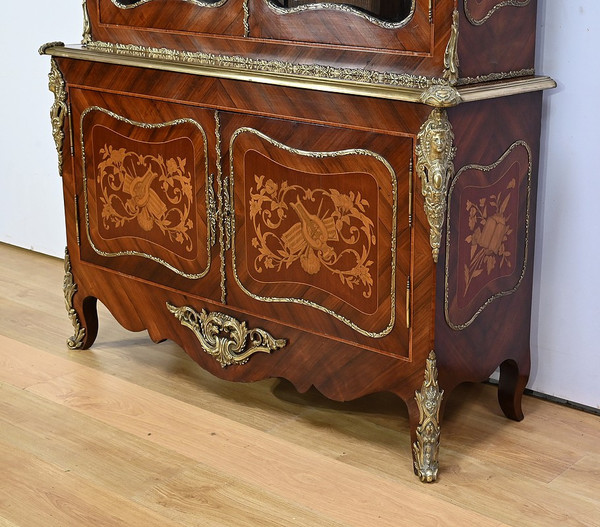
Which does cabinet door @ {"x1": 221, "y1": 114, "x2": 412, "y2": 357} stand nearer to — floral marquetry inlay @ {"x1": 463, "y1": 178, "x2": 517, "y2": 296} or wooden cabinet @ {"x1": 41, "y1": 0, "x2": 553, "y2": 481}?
wooden cabinet @ {"x1": 41, "y1": 0, "x2": 553, "y2": 481}

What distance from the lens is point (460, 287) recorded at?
2035 millimetres

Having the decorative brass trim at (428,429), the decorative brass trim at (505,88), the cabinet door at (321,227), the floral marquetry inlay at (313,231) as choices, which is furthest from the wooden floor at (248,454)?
the decorative brass trim at (505,88)

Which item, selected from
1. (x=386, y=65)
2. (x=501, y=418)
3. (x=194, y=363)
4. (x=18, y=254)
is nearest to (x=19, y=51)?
(x=18, y=254)

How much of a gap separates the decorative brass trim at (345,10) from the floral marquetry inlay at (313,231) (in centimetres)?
35

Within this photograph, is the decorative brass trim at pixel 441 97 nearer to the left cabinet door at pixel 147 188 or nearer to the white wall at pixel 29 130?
the left cabinet door at pixel 147 188

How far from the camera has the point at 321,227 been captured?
2.09 m

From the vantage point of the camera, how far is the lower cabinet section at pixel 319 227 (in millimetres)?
1961

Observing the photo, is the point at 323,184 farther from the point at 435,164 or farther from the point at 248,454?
the point at 248,454

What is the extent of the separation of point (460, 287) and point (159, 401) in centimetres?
86

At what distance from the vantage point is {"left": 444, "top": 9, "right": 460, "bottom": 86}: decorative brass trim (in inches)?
72.9

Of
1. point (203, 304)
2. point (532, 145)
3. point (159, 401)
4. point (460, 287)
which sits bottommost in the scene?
point (159, 401)

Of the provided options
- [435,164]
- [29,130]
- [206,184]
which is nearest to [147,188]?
[206,184]

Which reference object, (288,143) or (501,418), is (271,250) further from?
(501,418)

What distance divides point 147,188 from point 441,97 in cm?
92
